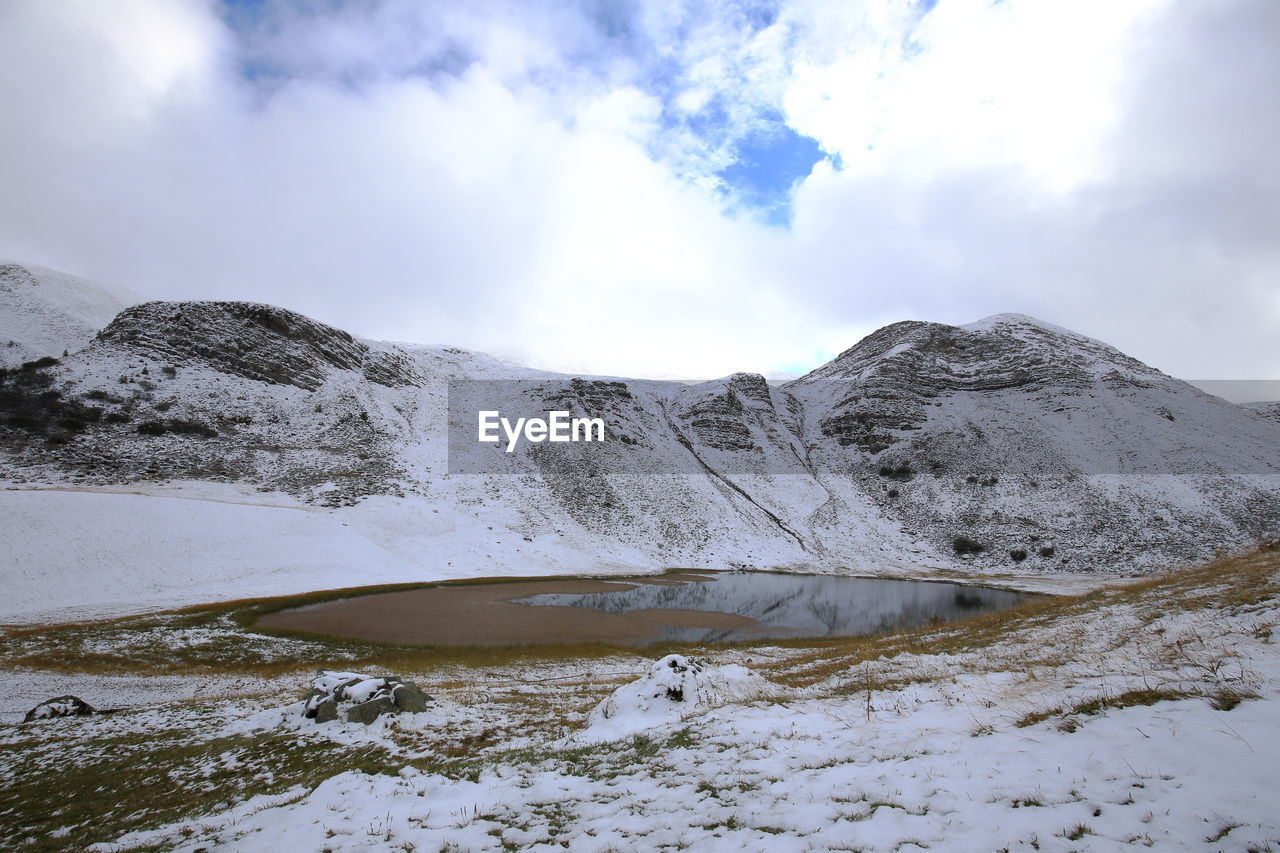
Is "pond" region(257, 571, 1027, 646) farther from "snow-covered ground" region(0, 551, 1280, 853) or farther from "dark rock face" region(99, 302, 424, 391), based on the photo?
"dark rock face" region(99, 302, 424, 391)

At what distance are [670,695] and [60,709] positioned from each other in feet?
48.7

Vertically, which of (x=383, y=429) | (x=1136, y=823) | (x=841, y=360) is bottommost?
(x=1136, y=823)

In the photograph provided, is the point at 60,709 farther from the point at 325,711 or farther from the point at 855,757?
the point at 855,757

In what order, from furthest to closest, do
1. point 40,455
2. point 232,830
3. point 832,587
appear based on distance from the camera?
point 832,587, point 40,455, point 232,830

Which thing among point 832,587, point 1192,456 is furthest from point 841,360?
point 832,587

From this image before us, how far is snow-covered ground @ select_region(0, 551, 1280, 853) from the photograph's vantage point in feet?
14.7

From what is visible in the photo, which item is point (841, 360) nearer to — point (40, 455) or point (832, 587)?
point (832, 587)

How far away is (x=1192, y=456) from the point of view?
63.6 meters

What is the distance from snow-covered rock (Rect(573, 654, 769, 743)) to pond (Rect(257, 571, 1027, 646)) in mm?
14647

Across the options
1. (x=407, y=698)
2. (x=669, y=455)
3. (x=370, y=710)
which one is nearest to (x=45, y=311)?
(x=669, y=455)

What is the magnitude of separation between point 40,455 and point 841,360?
123366 mm

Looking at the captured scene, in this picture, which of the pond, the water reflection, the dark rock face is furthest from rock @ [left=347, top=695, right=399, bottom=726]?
the dark rock face

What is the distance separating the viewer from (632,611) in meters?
32.7

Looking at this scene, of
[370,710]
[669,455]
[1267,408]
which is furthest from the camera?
[1267,408]
